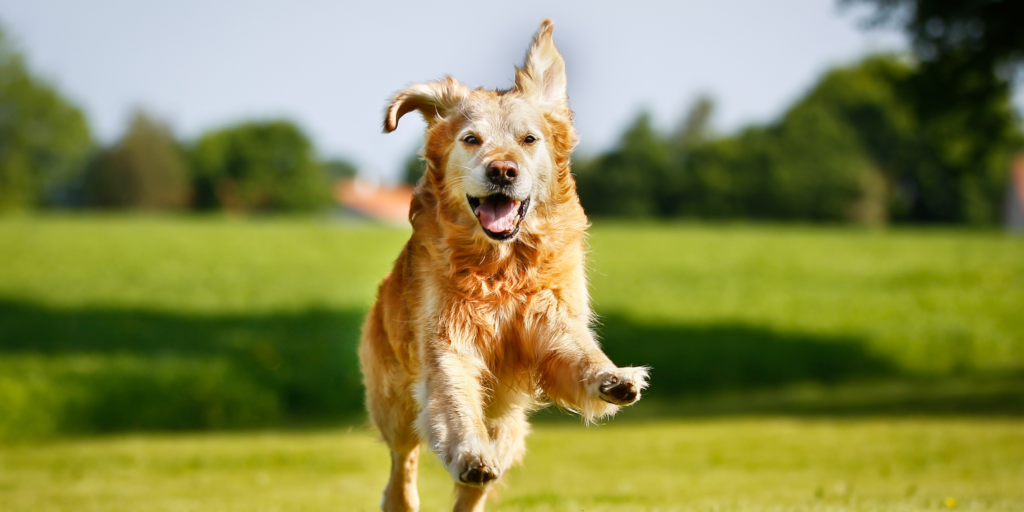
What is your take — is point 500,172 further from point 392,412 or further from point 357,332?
point 357,332

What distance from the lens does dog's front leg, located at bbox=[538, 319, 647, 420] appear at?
415cm

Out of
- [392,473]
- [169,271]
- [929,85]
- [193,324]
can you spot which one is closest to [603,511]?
[392,473]

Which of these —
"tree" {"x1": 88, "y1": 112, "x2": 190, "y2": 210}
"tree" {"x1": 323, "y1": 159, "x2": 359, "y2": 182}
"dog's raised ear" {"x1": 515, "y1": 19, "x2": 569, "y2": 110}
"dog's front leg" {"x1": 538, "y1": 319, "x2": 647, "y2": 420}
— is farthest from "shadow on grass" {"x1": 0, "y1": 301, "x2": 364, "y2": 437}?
"tree" {"x1": 323, "y1": 159, "x2": 359, "y2": 182}

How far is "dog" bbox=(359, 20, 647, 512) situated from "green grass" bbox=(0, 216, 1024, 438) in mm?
9497

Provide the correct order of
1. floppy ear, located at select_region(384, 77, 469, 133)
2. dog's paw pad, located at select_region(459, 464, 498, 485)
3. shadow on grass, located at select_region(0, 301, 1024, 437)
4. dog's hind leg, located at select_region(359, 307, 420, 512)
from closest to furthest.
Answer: dog's paw pad, located at select_region(459, 464, 498, 485) < floppy ear, located at select_region(384, 77, 469, 133) < dog's hind leg, located at select_region(359, 307, 420, 512) < shadow on grass, located at select_region(0, 301, 1024, 437)

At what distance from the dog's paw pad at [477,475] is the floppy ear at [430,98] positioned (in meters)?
1.85

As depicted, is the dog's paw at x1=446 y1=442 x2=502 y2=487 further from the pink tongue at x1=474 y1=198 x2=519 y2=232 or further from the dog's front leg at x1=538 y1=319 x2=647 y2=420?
the pink tongue at x1=474 y1=198 x2=519 y2=232

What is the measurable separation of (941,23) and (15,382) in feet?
53.2

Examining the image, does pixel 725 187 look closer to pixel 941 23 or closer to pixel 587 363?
pixel 941 23

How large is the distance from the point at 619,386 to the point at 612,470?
22.6ft

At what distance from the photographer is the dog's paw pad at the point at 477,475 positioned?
3.88m

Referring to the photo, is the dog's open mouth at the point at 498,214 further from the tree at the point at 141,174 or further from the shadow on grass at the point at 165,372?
the tree at the point at 141,174

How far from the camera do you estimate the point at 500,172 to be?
4312 mm

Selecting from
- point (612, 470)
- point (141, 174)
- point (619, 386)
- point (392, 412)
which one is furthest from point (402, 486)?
point (141, 174)
